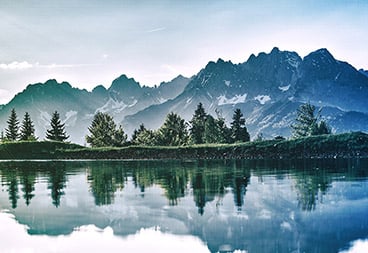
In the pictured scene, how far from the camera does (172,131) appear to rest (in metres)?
119

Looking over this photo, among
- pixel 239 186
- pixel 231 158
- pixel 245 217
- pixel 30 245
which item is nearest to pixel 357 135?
pixel 231 158

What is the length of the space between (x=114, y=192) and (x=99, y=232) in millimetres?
12917

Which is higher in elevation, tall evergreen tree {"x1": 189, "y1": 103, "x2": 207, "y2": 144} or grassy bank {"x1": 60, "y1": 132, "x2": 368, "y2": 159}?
tall evergreen tree {"x1": 189, "y1": 103, "x2": 207, "y2": 144}

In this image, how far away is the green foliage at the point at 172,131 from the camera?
4638 inches

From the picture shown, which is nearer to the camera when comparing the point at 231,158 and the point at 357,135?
the point at 357,135

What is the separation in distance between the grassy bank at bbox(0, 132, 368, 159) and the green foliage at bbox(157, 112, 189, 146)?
19.7 m

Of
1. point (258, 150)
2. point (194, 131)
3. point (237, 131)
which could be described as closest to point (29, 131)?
point (194, 131)

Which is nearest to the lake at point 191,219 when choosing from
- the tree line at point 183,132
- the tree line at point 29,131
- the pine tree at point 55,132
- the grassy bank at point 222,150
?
the grassy bank at point 222,150

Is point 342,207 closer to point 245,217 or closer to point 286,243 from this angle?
point 245,217

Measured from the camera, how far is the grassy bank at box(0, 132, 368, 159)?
7488cm

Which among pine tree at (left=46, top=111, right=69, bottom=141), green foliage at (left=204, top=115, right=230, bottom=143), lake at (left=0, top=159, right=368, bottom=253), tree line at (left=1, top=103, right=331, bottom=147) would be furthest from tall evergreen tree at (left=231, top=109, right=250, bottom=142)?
lake at (left=0, top=159, right=368, bottom=253)

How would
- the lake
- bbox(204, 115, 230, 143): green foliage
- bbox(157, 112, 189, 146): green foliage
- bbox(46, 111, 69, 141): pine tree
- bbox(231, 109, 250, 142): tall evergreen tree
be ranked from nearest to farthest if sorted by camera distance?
the lake, bbox(204, 115, 230, 143): green foliage, bbox(231, 109, 250, 142): tall evergreen tree, bbox(157, 112, 189, 146): green foliage, bbox(46, 111, 69, 141): pine tree

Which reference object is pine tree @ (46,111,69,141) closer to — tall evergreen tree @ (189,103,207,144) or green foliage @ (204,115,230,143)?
tall evergreen tree @ (189,103,207,144)

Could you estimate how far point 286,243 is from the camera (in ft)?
50.3
